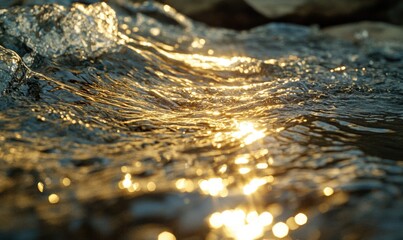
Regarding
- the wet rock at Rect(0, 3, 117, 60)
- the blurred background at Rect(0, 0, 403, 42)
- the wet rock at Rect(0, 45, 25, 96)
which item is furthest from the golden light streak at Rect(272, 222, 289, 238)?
the blurred background at Rect(0, 0, 403, 42)

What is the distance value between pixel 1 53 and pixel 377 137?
2.10 metres

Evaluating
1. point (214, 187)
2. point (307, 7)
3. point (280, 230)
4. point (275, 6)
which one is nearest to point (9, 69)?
point (214, 187)

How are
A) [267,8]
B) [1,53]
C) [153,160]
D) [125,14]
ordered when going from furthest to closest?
[267,8], [125,14], [1,53], [153,160]

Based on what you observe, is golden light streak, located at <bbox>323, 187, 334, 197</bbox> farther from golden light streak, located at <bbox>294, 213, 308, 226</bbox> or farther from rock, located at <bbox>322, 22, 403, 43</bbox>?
rock, located at <bbox>322, 22, 403, 43</bbox>

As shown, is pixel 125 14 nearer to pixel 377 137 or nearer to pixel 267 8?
pixel 267 8

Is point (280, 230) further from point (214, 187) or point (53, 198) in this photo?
point (53, 198)

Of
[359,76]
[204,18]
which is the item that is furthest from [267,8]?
[359,76]

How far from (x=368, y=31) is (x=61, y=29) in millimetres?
5674

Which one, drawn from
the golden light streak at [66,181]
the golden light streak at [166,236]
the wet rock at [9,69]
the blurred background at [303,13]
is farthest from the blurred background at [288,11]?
the golden light streak at [166,236]

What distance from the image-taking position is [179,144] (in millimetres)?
1834

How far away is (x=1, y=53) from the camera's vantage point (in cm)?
254

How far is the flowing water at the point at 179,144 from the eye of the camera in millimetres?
1264

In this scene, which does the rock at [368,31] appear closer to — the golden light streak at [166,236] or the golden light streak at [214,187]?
the golden light streak at [214,187]

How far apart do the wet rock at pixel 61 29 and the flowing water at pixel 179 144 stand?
0.6 inches
